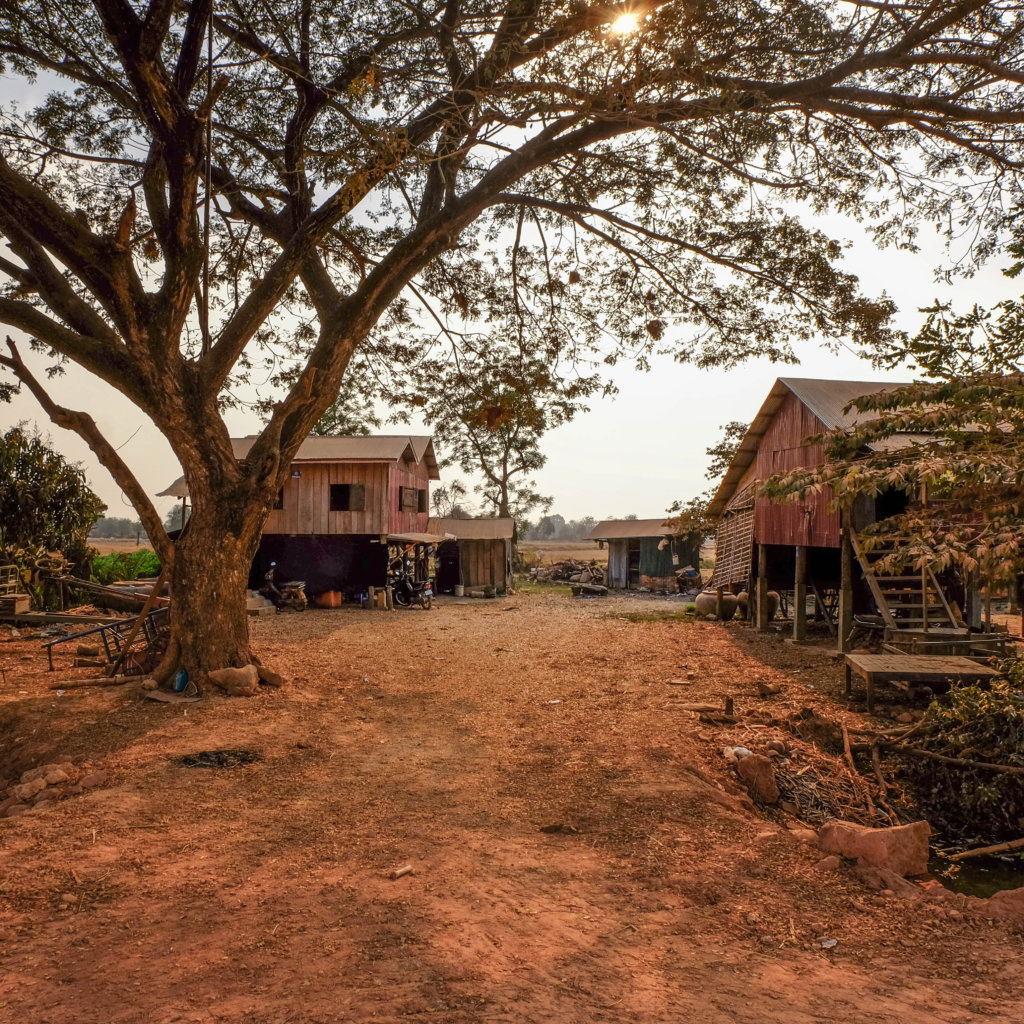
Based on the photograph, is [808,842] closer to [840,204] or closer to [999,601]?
[840,204]

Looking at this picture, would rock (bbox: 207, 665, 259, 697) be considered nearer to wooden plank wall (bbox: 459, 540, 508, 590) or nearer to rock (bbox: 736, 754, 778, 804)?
rock (bbox: 736, 754, 778, 804)

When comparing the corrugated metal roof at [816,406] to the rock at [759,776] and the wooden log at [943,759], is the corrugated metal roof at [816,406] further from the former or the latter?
the rock at [759,776]

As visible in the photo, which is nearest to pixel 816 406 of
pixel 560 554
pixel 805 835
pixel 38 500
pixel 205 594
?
pixel 805 835

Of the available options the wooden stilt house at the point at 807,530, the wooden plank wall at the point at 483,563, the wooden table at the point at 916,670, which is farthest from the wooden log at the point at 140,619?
the wooden plank wall at the point at 483,563

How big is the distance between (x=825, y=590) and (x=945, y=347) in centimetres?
1755

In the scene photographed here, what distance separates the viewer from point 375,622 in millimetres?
19500

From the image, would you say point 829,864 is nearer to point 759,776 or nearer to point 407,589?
point 759,776

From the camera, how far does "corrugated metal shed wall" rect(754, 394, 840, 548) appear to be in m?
15.2

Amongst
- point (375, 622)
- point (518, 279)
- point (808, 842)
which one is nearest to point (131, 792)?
point (808, 842)

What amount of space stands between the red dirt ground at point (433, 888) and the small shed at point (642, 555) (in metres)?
28.8

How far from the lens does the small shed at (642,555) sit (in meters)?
37.2

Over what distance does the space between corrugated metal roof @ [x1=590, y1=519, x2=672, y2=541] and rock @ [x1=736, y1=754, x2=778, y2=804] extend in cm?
2957

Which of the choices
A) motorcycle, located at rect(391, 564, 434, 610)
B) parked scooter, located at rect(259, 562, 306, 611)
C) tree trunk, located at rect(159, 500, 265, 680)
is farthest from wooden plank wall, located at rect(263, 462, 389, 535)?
tree trunk, located at rect(159, 500, 265, 680)

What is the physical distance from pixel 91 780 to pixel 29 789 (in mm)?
519
